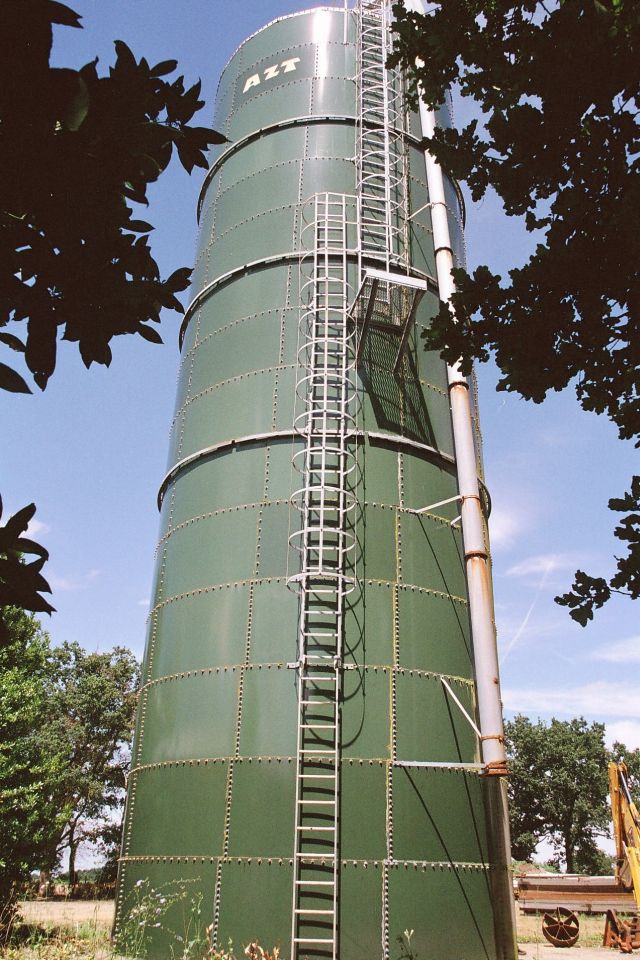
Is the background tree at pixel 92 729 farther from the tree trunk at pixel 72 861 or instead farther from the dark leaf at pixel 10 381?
the dark leaf at pixel 10 381

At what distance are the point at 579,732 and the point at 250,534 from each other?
4111cm

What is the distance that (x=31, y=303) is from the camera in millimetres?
2193

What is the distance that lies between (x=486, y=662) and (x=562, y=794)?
3907 centimetres

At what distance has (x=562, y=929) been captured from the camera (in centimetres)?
1686

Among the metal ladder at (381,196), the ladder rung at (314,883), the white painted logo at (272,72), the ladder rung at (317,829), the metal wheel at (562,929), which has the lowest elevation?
the metal wheel at (562,929)

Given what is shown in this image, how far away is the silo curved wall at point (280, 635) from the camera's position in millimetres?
8664

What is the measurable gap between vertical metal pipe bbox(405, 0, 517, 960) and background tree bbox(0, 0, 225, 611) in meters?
6.40

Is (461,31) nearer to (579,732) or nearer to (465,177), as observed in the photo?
(465,177)

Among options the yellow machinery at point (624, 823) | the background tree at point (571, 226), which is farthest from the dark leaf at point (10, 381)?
the yellow machinery at point (624, 823)

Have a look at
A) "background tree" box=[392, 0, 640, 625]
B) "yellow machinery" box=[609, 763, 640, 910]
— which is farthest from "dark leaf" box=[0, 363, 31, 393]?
"yellow machinery" box=[609, 763, 640, 910]

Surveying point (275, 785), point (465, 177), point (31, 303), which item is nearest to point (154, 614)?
point (275, 785)

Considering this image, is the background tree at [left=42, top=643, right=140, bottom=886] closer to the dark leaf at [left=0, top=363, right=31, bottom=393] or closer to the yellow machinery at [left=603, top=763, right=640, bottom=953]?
the yellow machinery at [left=603, top=763, right=640, bottom=953]

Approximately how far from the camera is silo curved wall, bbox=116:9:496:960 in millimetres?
8664

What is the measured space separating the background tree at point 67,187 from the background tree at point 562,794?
149ft
